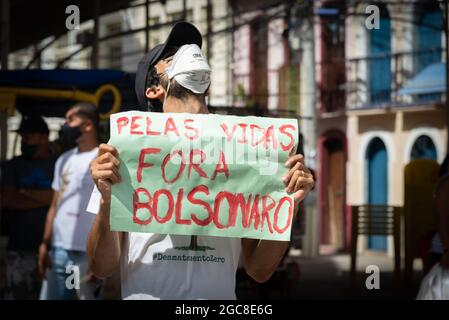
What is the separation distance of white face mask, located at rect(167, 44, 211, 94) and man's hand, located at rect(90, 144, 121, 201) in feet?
1.21

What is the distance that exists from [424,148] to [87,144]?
57.2 ft

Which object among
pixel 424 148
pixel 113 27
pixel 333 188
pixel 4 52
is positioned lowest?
pixel 333 188

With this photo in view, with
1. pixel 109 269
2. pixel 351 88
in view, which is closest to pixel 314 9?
pixel 351 88

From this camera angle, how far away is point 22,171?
7.62m

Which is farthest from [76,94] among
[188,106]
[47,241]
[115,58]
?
[115,58]

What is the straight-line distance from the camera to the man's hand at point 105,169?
3.13 m

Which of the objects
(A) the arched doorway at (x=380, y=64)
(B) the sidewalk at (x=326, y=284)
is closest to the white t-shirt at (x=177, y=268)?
(B) the sidewalk at (x=326, y=284)

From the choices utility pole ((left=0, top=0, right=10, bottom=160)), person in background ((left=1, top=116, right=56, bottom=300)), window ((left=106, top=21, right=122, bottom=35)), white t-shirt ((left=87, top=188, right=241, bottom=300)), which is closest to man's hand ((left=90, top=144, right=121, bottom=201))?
white t-shirt ((left=87, top=188, right=241, bottom=300))

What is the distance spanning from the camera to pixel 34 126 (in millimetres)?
7879

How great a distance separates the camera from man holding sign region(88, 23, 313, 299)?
A: 323 cm

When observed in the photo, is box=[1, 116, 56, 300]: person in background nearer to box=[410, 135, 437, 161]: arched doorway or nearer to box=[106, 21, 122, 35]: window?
box=[410, 135, 437, 161]: arched doorway

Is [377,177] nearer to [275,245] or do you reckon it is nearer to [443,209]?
[443,209]

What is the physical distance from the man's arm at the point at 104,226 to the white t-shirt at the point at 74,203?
10.7ft

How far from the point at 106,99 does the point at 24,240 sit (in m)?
1.65
